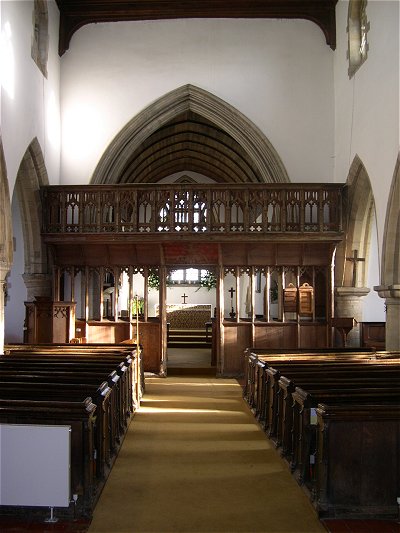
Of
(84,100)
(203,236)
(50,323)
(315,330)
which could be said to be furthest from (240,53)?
(50,323)

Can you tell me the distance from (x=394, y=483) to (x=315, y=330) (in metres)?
7.03

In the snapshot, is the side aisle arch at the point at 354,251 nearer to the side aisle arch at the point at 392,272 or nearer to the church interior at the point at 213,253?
the church interior at the point at 213,253

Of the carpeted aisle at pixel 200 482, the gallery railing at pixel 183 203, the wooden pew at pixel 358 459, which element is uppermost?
the gallery railing at pixel 183 203

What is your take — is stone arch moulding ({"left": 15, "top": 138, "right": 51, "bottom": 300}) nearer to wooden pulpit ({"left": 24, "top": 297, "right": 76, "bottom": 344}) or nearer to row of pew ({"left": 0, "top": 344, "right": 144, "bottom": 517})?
wooden pulpit ({"left": 24, "top": 297, "right": 76, "bottom": 344})

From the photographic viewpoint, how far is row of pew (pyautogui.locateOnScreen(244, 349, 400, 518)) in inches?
147

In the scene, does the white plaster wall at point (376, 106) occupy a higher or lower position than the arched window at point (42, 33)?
lower

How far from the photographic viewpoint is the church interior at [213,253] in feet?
12.7

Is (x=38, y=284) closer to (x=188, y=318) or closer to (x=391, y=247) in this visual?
(x=391, y=247)

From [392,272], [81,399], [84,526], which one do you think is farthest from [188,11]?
[84,526]

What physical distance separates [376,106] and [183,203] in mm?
3599

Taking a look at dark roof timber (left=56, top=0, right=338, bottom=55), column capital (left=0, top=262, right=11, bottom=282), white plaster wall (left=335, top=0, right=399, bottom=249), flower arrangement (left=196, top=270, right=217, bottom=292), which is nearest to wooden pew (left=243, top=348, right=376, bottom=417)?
white plaster wall (left=335, top=0, right=399, bottom=249)

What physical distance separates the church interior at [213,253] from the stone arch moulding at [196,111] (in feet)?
0.11

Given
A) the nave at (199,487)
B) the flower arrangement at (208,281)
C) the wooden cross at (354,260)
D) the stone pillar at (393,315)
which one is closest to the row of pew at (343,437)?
the nave at (199,487)

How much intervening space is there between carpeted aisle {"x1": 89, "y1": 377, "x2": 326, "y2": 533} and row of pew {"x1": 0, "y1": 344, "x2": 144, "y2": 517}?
156 millimetres
